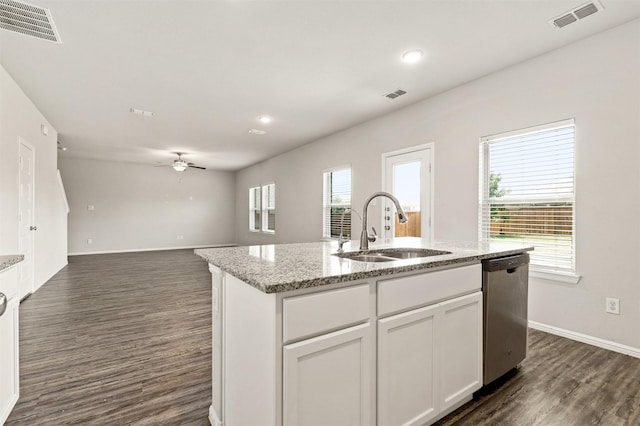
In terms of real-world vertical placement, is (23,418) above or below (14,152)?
below

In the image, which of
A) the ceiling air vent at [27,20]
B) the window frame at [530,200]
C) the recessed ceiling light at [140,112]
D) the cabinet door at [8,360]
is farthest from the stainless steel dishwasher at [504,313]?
the recessed ceiling light at [140,112]

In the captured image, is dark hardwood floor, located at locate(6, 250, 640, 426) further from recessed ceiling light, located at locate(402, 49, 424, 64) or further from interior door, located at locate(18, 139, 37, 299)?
recessed ceiling light, located at locate(402, 49, 424, 64)

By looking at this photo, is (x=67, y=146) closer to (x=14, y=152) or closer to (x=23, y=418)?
(x=14, y=152)

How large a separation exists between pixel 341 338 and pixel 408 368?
0.48 metres

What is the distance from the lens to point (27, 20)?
2.45 m

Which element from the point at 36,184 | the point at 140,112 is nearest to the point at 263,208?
the point at 140,112

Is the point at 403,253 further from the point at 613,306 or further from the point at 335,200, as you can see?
the point at 335,200

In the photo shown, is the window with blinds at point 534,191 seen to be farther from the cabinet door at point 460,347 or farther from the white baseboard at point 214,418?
the white baseboard at point 214,418

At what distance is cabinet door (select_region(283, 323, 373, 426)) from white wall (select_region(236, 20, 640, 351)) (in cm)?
256

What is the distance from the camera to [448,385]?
66.4 inches

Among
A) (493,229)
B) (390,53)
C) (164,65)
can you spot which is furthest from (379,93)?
(164,65)

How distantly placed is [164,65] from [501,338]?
148 inches

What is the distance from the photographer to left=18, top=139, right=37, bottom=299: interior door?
3934 mm

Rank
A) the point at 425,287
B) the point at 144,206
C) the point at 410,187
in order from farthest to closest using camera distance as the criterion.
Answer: the point at 144,206 → the point at 410,187 → the point at 425,287
